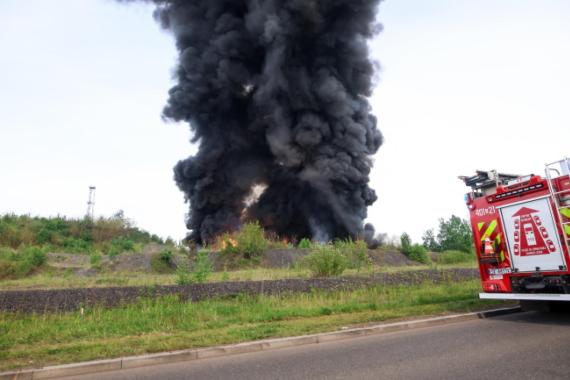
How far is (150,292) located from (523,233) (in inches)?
351

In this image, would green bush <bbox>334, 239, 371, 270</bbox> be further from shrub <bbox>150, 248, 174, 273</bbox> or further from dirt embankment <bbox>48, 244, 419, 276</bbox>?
shrub <bbox>150, 248, 174, 273</bbox>

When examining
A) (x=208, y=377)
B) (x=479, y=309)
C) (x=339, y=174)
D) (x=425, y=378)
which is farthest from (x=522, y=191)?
(x=339, y=174)

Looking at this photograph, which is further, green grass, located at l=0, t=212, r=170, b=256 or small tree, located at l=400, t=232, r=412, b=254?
green grass, located at l=0, t=212, r=170, b=256

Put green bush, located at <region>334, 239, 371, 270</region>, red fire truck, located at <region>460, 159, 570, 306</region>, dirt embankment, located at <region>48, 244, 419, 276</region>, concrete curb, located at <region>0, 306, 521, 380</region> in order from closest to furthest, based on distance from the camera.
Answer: concrete curb, located at <region>0, 306, 521, 380</region>
red fire truck, located at <region>460, 159, 570, 306</region>
green bush, located at <region>334, 239, 371, 270</region>
dirt embankment, located at <region>48, 244, 419, 276</region>

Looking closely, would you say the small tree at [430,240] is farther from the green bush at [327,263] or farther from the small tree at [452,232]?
the green bush at [327,263]

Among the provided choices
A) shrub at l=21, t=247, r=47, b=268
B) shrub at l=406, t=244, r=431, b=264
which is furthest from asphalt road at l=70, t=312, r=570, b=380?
shrub at l=21, t=247, r=47, b=268

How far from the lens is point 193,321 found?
8.02 m

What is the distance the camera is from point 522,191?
739cm

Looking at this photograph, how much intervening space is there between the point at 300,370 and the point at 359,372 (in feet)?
2.39

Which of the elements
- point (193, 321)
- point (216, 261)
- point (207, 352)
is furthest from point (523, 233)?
point (216, 261)

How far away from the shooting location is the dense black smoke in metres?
34.3

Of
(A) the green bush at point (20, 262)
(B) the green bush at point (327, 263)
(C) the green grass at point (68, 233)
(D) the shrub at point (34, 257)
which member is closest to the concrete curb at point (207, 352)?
(B) the green bush at point (327, 263)

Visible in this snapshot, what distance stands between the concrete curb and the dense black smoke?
26233 mm

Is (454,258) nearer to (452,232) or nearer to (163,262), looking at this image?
(163,262)
